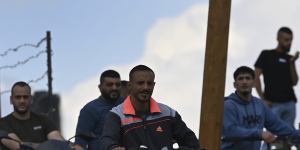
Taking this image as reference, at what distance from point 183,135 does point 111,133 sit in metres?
0.58

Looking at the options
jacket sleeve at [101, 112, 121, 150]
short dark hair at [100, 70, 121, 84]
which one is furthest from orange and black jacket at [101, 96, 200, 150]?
short dark hair at [100, 70, 121, 84]

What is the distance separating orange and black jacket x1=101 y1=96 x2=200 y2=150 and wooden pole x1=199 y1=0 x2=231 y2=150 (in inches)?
103

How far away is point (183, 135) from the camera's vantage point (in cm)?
810

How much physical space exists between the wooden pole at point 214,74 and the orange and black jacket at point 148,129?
8.55 feet

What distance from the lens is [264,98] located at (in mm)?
14773

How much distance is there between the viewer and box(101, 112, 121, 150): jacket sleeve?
7.78 metres

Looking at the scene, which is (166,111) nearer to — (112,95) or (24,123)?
(24,123)

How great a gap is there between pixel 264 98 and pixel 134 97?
698cm

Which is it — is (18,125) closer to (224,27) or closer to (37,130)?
(37,130)

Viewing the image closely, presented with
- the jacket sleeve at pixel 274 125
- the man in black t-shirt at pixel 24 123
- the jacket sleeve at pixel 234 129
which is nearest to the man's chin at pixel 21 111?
the man in black t-shirt at pixel 24 123

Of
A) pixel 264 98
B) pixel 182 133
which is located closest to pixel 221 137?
pixel 182 133

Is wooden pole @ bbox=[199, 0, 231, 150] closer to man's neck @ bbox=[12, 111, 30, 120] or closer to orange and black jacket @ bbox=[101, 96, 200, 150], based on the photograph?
man's neck @ bbox=[12, 111, 30, 120]

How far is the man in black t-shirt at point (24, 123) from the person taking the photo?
11445mm

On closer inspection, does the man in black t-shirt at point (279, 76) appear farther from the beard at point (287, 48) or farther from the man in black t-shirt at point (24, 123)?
the man in black t-shirt at point (24, 123)
